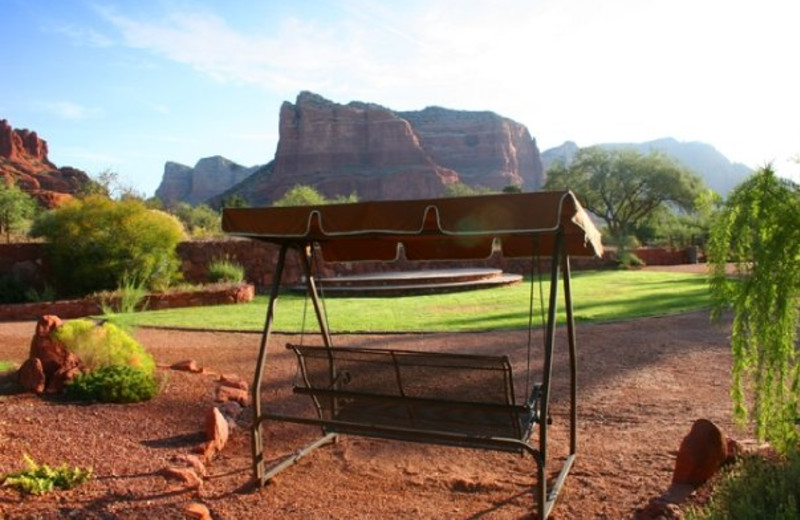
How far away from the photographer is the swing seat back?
4145mm

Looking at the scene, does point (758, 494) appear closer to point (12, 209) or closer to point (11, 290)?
point (11, 290)

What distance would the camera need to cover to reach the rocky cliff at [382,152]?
127 metres

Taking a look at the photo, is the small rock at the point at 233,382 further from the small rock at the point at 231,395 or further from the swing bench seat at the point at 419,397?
the swing bench seat at the point at 419,397

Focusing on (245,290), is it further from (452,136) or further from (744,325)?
(452,136)

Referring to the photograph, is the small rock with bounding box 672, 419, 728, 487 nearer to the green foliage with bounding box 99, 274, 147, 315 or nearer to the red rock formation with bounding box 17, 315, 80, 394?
the red rock formation with bounding box 17, 315, 80, 394

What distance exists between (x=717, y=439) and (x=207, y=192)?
171 meters

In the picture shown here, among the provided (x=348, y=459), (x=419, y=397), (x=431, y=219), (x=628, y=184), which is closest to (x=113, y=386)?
(x=348, y=459)

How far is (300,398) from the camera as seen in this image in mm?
6781

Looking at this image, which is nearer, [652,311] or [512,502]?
[512,502]

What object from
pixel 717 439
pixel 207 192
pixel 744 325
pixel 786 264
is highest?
pixel 207 192

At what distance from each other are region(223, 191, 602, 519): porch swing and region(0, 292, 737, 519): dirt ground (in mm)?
255

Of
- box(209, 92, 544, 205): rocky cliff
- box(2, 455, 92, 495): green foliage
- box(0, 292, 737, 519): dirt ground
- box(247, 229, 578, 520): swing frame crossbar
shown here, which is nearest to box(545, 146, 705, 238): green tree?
box(0, 292, 737, 519): dirt ground

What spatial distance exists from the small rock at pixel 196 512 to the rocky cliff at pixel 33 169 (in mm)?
59340

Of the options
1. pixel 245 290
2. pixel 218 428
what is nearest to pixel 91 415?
pixel 218 428
